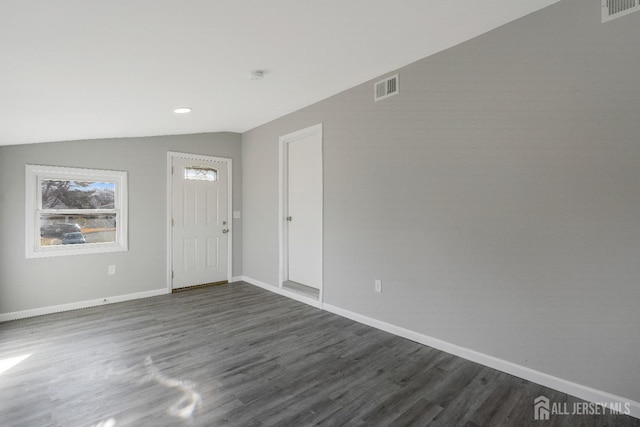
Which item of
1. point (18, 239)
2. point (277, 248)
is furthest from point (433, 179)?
point (18, 239)

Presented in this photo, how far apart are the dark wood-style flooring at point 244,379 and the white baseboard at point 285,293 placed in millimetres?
492

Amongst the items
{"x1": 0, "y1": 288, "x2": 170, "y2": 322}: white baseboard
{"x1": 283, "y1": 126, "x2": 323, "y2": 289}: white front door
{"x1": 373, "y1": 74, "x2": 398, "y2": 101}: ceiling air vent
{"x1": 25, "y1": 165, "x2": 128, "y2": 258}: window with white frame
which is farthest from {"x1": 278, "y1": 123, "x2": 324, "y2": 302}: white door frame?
{"x1": 25, "y1": 165, "x2": 128, "y2": 258}: window with white frame

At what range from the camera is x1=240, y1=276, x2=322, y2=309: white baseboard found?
404cm

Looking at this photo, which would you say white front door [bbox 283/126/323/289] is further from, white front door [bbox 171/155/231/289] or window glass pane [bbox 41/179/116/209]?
window glass pane [bbox 41/179/116/209]

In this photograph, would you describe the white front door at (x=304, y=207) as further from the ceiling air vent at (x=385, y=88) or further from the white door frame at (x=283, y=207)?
the ceiling air vent at (x=385, y=88)

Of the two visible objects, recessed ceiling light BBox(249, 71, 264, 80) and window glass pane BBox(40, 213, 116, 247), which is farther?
window glass pane BBox(40, 213, 116, 247)

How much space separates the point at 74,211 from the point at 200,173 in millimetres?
1737

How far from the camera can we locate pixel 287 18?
1964mm

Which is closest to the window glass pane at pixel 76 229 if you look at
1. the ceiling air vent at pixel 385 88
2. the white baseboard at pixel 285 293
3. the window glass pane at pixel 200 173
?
the window glass pane at pixel 200 173

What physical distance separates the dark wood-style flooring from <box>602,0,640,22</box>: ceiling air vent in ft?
8.23

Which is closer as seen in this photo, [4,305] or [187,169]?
[4,305]

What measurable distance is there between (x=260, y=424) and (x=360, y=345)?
130 centimetres

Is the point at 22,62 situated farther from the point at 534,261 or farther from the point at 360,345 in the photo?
the point at 534,261

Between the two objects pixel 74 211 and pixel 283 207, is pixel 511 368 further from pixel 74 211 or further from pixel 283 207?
pixel 74 211
